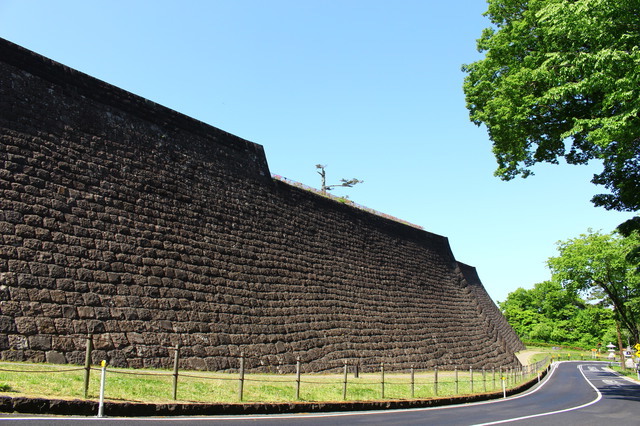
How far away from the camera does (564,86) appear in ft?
41.7

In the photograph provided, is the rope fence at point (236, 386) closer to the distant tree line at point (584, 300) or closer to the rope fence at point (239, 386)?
the rope fence at point (239, 386)

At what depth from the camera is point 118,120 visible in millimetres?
15930

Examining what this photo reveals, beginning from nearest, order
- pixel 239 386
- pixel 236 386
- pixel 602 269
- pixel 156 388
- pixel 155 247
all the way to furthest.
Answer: pixel 156 388, pixel 239 386, pixel 236 386, pixel 155 247, pixel 602 269

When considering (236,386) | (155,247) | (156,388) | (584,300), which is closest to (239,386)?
(236,386)

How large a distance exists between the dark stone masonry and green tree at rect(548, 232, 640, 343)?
80.8 feet

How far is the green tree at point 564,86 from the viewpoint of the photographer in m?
11.6

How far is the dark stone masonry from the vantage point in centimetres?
1248

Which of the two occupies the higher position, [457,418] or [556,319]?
[556,319]

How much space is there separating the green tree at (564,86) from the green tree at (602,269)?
2844 cm

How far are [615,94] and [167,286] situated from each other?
12846 millimetres

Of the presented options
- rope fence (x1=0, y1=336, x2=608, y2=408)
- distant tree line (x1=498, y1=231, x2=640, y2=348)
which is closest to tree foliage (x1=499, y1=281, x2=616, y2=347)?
distant tree line (x1=498, y1=231, x2=640, y2=348)

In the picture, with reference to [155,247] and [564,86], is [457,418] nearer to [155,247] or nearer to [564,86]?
[564,86]

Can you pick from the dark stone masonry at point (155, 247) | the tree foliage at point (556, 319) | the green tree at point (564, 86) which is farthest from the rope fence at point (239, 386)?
the tree foliage at point (556, 319)

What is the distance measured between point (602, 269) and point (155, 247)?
38.9 meters
